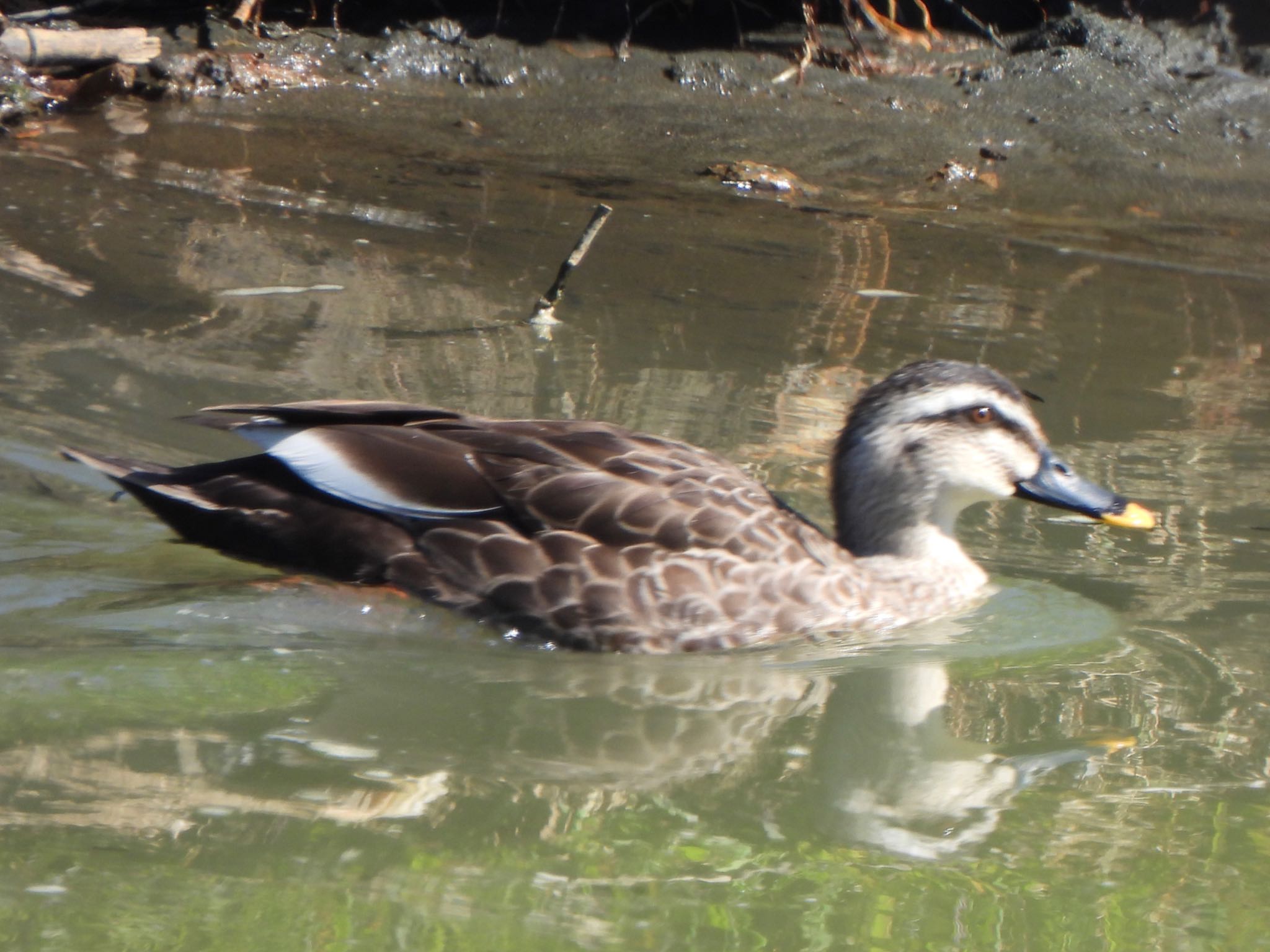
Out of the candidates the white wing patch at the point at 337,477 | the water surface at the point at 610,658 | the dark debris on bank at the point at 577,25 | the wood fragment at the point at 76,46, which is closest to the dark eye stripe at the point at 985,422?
the water surface at the point at 610,658

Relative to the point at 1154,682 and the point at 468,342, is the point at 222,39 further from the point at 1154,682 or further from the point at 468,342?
the point at 1154,682

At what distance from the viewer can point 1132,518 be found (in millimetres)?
5113

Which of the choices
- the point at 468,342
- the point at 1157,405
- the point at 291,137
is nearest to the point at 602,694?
the point at 468,342

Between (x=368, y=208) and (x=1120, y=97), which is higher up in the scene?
(x=1120, y=97)

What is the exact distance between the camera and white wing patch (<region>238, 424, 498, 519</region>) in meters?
4.87

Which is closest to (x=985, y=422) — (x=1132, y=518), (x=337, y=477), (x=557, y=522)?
(x=1132, y=518)

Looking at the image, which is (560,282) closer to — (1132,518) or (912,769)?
(1132,518)

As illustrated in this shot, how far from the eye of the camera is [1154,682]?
14.8 ft

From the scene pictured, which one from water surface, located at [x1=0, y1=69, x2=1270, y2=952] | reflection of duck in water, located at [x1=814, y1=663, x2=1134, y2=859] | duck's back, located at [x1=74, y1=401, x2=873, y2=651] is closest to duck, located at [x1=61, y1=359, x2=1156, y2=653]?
duck's back, located at [x1=74, y1=401, x2=873, y2=651]

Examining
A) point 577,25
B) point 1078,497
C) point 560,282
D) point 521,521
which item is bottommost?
point 521,521

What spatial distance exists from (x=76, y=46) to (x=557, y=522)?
7057 mm

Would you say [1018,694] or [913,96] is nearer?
[1018,694]

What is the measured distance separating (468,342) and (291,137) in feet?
12.6

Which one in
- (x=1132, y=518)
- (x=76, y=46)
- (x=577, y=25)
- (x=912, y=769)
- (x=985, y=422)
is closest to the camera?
(x=912, y=769)
